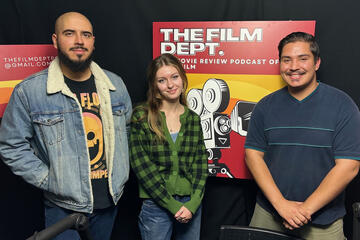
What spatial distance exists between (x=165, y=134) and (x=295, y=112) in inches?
27.2

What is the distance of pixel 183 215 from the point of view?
65.9 inches

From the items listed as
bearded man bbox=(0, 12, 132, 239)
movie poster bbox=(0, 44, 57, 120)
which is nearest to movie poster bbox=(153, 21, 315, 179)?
bearded man bbox=(0, 12, 132, 239)

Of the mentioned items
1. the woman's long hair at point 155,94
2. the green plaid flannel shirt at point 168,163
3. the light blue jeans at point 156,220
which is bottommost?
the light blue jeans at point 156,220

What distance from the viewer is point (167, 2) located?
211 centimetres

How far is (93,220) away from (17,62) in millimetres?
1171

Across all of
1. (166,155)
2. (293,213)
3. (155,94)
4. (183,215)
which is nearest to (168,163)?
(166,155)

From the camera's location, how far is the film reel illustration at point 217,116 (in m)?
2.00

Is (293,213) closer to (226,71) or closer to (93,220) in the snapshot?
(226,71)

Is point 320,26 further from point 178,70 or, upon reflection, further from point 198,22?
point 178,70

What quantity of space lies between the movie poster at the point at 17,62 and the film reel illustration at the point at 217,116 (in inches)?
42.3

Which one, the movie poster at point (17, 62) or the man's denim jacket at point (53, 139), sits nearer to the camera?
the man's denim jacket at point (53, 139)

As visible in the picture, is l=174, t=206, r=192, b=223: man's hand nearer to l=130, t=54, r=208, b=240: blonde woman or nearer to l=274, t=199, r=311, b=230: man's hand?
l=130, t=54, r=208, b=240: blonde woman

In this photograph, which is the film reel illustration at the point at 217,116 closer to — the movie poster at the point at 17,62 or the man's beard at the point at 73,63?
the man's beard at the point at 73,63

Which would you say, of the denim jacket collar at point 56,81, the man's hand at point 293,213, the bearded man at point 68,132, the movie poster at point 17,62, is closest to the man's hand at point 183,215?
the bearded man at point 68,132
